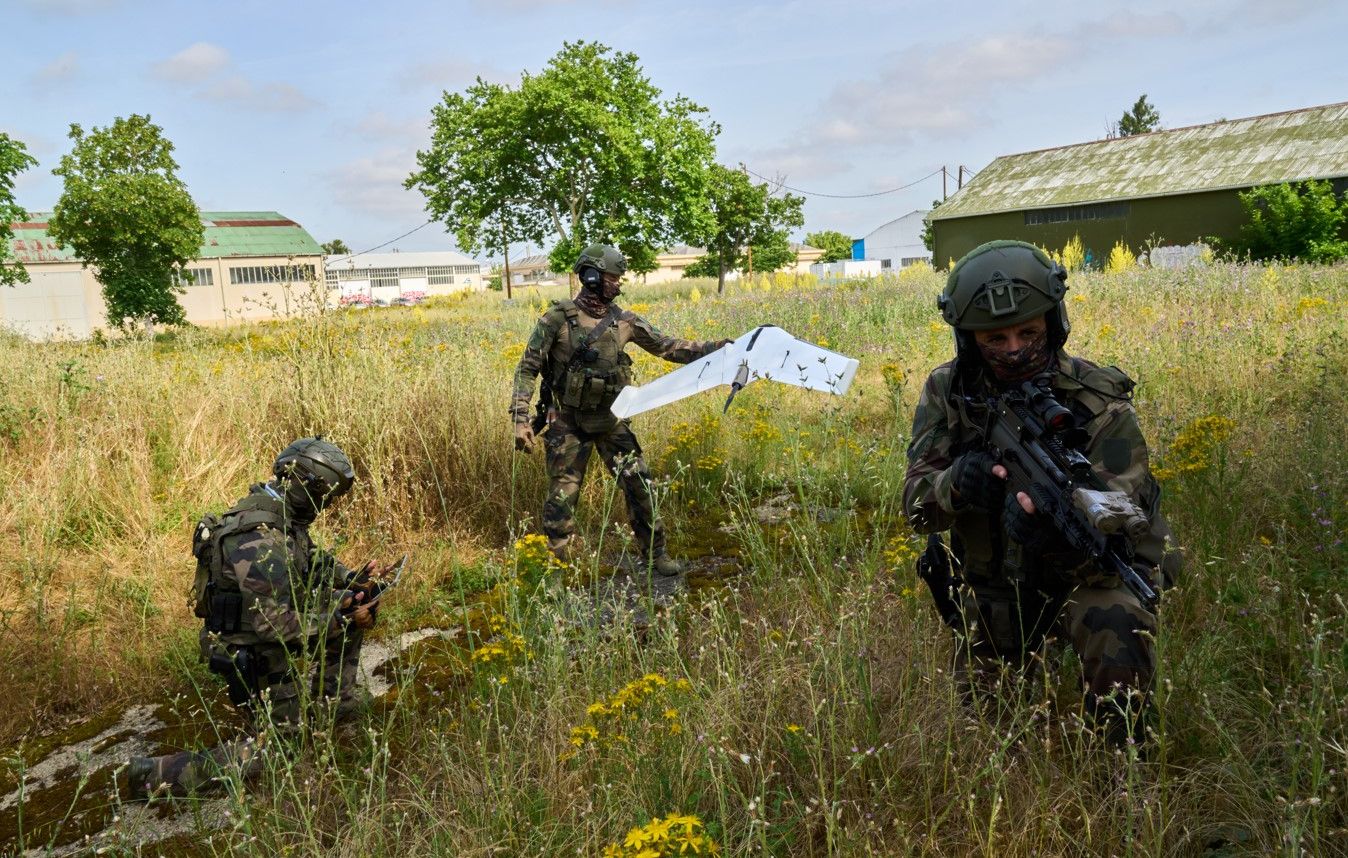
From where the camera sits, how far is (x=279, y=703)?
327 centimetres

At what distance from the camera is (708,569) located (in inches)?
190

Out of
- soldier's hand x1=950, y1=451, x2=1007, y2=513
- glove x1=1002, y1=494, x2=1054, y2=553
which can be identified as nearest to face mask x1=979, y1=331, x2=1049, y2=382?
soldier's hand x1=950, y1=451, x2=1007, y2=513

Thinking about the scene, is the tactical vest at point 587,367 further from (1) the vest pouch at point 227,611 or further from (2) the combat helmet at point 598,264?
(1) the vest pouch at point 227,611

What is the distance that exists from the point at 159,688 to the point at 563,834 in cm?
254

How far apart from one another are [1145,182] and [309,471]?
1216 inches

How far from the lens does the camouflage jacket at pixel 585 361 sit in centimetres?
489

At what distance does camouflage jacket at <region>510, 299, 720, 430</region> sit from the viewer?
489cm

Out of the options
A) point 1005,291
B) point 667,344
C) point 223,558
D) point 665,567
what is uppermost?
point 1005,291

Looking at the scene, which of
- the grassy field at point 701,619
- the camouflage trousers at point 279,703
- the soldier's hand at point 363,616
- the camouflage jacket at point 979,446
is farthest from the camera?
the soldier's hand at point 363,616

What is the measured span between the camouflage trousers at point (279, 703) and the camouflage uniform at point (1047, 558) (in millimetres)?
1945

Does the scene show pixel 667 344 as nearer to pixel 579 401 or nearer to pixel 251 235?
pixel 579 401


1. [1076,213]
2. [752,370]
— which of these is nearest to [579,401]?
[752,370]

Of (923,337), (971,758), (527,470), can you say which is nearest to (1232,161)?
(923,337)

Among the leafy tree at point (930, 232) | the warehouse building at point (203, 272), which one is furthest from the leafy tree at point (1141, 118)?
the warehouse building at point (203, 272)
